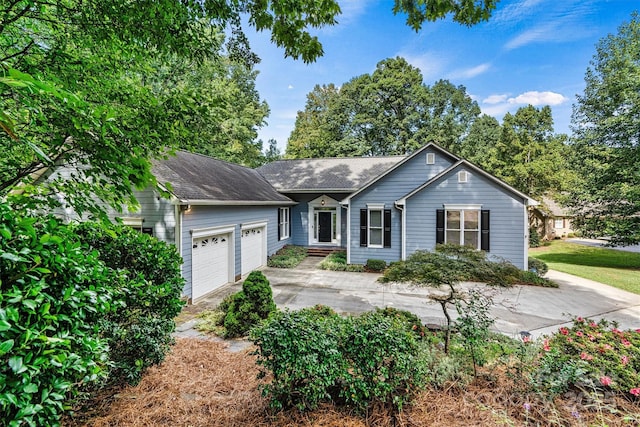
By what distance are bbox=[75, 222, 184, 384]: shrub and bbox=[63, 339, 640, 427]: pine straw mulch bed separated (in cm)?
40

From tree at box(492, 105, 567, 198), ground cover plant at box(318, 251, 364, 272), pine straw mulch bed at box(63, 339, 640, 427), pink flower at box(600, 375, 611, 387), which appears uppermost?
tree at box(492, 105, 567, 198)

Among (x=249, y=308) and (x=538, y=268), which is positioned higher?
(x=249, y=308)

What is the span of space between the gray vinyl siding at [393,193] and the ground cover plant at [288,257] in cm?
283

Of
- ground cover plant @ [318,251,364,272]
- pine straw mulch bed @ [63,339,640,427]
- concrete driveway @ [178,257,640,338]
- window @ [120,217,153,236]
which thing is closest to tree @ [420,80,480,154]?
ground cover plant @ [318,251,364,272]

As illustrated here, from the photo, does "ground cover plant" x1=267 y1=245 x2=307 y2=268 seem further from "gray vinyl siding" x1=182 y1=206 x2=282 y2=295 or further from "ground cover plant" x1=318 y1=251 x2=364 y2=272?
"ground cover plant" x1=318 y1=251 x2=364 y2=272

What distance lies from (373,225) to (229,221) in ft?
21.8

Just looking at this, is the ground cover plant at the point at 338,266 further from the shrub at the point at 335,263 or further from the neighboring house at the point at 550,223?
the neighboring house at the point at 550,223

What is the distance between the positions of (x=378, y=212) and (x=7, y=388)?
12.6m

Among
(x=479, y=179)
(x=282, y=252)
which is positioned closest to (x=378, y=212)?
(x=479, y=179)

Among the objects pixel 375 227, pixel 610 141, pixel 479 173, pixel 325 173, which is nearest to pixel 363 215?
pixel 375 227

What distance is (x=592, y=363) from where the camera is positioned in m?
3.37

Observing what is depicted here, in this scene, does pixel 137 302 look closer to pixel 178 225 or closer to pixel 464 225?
pixel 178 225

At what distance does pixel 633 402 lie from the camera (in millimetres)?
3055

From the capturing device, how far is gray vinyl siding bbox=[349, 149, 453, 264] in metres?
12.7
